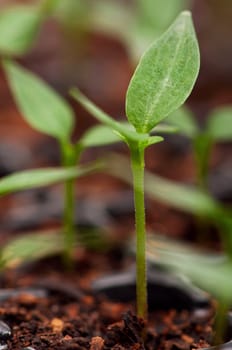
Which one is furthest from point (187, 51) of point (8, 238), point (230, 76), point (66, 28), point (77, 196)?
point (230, 76)

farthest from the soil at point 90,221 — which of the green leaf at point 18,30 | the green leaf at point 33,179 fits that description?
the green leaf at point 18,30

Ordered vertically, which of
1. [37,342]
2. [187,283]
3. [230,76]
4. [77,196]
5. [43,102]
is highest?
[230,76]

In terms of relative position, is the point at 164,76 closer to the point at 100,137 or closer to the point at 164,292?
the point at 100,137

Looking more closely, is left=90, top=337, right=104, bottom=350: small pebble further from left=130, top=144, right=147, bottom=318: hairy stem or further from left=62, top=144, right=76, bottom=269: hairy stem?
left=62, top=144, right=76, bottom=269: hairy stem

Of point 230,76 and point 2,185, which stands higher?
point 230,76

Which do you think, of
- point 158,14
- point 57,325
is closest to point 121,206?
point 158,14

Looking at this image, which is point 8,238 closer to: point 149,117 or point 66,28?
point 149,117
